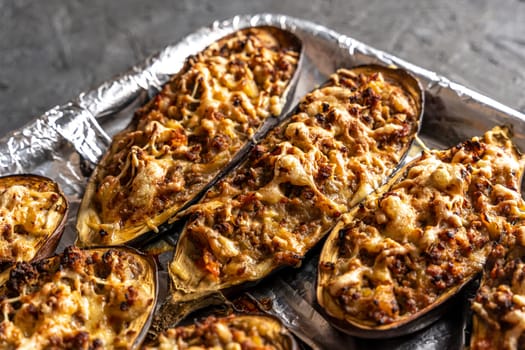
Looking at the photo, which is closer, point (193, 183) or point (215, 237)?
point (215, 237)

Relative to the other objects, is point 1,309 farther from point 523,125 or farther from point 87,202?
point 523,125

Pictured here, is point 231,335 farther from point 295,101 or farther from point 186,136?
point 295,101

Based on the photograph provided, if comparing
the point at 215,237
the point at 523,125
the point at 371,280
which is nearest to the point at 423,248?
the point at 371,280

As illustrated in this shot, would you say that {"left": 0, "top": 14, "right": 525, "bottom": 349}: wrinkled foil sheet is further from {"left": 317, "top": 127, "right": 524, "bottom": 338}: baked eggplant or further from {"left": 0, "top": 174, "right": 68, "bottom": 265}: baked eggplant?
{"left": 0, "top": 174, "right": 68, "bottom": 265}: baked eggplant

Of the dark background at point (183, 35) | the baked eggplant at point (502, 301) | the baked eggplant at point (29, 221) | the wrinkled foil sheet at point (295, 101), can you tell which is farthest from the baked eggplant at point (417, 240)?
the dark background at point (183, 35)

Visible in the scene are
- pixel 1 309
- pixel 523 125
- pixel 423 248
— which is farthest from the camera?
pixel 523 125

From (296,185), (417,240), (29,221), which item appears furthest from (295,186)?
(29,221)

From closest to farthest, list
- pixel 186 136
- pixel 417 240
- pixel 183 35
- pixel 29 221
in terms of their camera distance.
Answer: pixel 417 240
pixel 29 221
pixel 186 136
pixel 183 35
